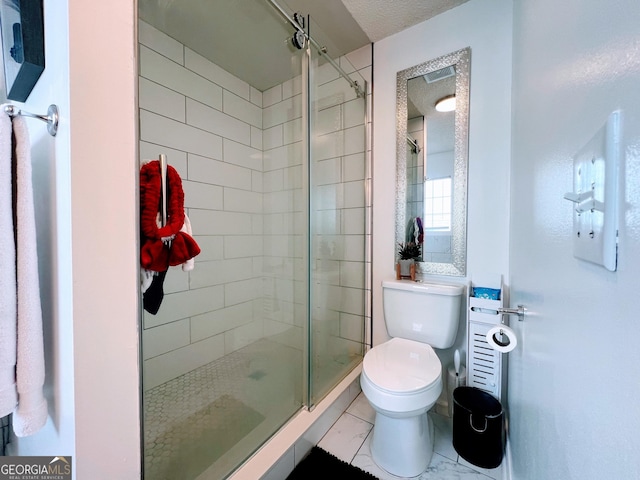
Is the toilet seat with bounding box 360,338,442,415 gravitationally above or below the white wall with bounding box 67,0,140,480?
below

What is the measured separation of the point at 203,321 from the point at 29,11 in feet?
4.70

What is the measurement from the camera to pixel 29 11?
663 mm

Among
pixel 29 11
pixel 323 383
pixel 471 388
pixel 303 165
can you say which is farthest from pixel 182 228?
pixel 471 388

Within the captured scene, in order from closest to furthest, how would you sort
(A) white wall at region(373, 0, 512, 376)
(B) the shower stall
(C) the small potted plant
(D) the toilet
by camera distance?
(D) the toilet
(B) the shower stall
(A) white wall at region(373, 0, 512, 376)
(C) the small potted plant

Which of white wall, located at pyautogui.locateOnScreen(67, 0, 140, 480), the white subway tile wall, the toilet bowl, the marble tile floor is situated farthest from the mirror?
white wall, located at pyautogui.locateOnScreen(67, 0, 140, 480)

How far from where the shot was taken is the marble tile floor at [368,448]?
1120 millimetres

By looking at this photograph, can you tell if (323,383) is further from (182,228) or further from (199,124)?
(199,124)

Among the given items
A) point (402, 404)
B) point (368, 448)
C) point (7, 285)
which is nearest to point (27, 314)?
point (7, 285)

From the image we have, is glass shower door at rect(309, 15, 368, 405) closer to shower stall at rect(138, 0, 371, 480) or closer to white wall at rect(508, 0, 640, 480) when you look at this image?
shower stall at rect(138, 0, 371, 480)

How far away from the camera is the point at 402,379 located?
110 cm

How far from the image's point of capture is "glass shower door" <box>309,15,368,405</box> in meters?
1.47

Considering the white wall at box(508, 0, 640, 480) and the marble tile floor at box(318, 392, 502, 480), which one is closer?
the white wall at box(508, 0, 640, 480)

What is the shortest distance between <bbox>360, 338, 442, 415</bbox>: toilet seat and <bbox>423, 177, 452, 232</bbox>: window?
0.71 m

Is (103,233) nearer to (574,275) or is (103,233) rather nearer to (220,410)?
(574,275)
